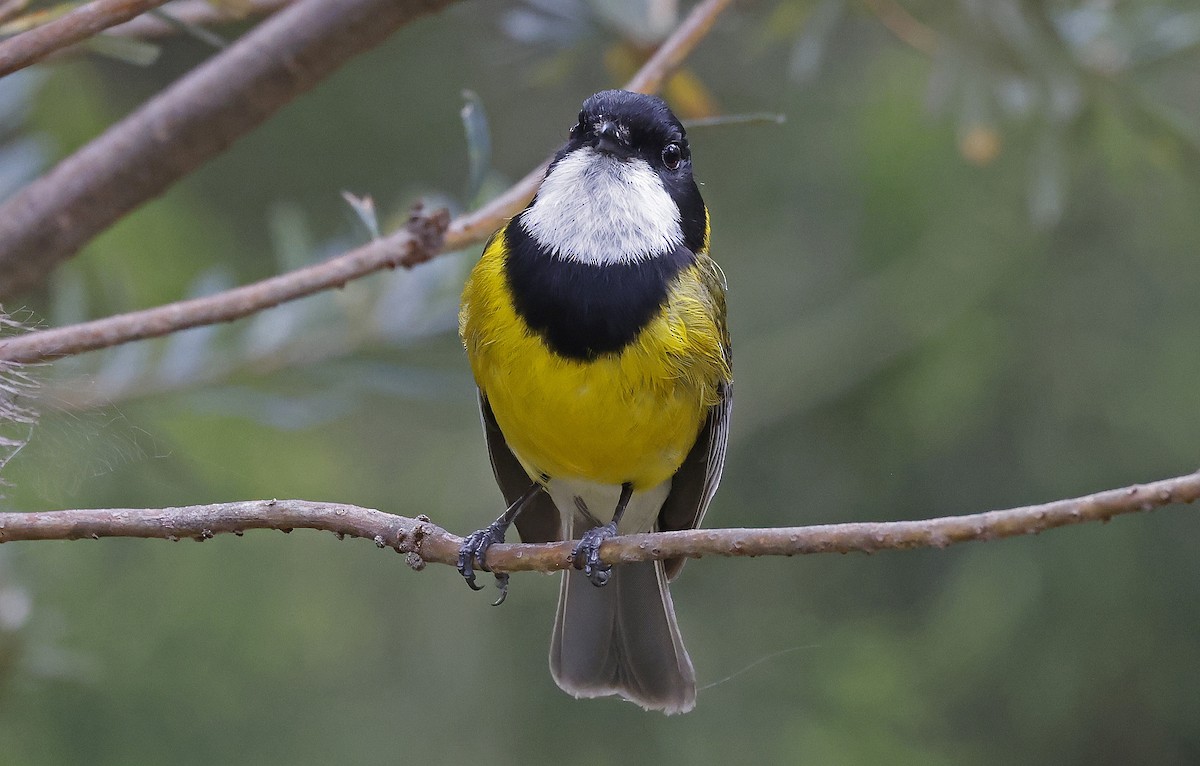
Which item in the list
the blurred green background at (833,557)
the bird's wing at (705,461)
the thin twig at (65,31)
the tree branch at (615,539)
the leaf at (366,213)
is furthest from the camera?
the blurred green background at (833,557)

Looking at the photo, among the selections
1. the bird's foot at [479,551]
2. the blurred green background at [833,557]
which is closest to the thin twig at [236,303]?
the bird's foot at [479,551]

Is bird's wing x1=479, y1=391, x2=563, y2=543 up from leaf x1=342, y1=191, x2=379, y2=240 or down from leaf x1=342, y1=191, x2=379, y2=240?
down

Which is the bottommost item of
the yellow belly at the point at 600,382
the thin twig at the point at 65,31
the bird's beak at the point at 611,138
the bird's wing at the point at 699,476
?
the bird's wing at the point at 699,476

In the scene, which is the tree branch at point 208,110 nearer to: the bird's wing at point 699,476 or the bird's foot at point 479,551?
the bird's foot at point 479,551

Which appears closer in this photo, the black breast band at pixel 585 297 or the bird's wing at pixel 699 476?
the black breast band at pixel 585 297

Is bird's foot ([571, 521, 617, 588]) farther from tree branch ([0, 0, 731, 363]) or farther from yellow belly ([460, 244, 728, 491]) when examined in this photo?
tree branch ([0, 0, 731, 363])

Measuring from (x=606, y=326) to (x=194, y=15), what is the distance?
100cm

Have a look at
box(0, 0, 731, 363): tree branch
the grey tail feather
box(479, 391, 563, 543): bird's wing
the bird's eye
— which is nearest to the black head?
the bird's eye

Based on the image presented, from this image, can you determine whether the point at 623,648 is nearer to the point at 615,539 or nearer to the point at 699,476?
the point at 699,476

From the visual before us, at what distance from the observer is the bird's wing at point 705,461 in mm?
2506

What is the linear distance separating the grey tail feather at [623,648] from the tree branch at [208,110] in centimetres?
116

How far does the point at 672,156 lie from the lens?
2379mm

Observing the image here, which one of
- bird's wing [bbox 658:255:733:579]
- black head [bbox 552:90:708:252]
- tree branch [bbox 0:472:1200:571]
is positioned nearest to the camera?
tree branch [bbox 0:472:1200:571]

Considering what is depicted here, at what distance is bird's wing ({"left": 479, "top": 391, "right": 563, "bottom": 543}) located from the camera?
2670 mm
